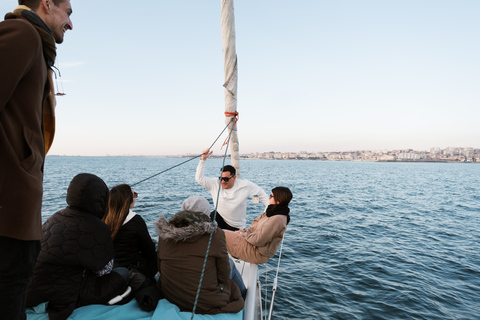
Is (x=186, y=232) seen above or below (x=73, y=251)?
above

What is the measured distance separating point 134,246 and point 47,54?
2.25 meters

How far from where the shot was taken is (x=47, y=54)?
1.25 metres

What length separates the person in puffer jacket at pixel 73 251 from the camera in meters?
2.04

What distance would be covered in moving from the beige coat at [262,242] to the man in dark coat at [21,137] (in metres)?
2.86

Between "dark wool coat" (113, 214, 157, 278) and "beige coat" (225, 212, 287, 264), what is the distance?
4.57 ft

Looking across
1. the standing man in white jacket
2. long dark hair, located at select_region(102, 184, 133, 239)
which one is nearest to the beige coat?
the standing man in white jacket

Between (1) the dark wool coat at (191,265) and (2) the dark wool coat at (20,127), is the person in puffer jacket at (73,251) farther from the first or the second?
(2) the dark wool coat at (20,127)

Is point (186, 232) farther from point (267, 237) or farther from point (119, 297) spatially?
point (267, 237)

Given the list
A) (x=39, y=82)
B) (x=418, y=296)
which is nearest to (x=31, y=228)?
(x=39, y=82)

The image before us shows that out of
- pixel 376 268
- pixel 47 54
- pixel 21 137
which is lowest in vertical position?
pixel 376 268

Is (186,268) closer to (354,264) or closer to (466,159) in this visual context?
(354,264)

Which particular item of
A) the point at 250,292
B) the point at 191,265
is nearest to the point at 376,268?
the point at 250,292

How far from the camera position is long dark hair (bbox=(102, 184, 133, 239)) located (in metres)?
2.74

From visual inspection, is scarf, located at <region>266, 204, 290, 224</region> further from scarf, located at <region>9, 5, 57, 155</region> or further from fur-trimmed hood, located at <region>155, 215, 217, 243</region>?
scarf, located at <region>9, 5, 57, 155</region>
